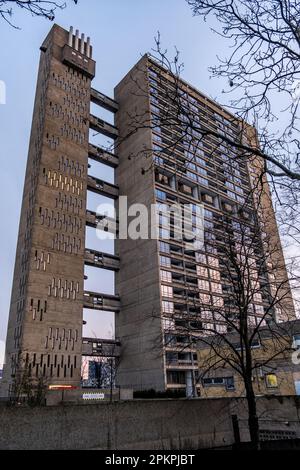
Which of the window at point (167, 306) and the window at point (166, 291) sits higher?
the window at point (166, 291)

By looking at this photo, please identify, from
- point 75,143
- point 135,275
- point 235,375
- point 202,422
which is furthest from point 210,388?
point 75,143

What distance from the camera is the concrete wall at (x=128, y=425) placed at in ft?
28.1

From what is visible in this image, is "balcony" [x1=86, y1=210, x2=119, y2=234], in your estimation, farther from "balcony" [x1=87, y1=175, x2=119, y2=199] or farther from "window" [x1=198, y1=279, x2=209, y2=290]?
"window" [x1=198, y1=279, x2=209, y2=290]

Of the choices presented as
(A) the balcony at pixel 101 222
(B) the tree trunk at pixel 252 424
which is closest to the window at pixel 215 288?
(A) the balcony at pixel 101 222

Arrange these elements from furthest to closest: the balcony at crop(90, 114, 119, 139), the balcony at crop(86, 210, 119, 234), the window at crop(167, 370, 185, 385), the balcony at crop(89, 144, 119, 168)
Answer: the balcony at crop(90, 114, 119, 139) → the balcony at crop(89, 144, 119, 168) → the balcony at crop(86, 210, 119, 234) → the window at crop(167, 370, 185, 385)

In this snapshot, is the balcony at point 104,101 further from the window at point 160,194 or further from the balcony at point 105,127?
the window at point 160,194

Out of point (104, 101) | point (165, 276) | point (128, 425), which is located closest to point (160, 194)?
point (165, 276)

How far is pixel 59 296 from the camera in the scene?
169 feet

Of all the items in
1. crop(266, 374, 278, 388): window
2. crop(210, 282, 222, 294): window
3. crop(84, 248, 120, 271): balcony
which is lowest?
crop(266, 374, 278, 388): window

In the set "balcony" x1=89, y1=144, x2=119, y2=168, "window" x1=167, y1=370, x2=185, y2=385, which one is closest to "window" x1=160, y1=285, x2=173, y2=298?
"window" x1=167, y1=370, x2=185, y2=385

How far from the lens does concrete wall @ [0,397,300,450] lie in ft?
28.1

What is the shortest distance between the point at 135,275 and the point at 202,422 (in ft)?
157
